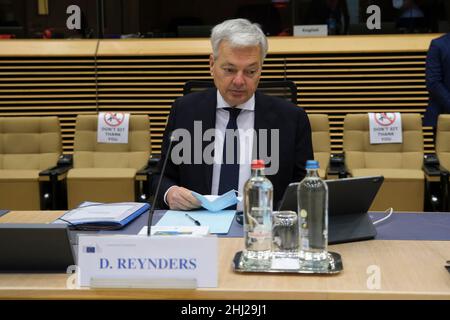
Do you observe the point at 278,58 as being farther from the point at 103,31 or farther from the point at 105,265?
the point at 105,265

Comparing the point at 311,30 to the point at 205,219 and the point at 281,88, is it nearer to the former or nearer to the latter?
the point at 281,88

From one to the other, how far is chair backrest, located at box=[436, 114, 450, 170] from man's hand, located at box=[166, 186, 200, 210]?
3.45m

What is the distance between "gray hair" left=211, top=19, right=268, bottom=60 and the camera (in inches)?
112

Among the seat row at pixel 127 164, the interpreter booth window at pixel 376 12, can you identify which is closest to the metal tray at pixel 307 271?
the seat row at pixel 127 164

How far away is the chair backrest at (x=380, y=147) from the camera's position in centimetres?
570

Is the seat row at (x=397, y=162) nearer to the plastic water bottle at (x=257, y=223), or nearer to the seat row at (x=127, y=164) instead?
the seat row at (x=127, y=164)

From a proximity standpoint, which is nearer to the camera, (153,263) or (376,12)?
(153,263)

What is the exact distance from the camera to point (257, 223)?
1.96 meters

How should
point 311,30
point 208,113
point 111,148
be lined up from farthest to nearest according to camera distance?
point 311,30 → point 111,148 → point 208,113

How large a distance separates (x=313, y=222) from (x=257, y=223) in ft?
0.57

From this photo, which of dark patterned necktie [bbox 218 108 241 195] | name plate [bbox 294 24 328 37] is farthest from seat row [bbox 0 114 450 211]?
dark patterned necktie [bbox 218 108 241 195]

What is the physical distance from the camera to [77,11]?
8047 millimetres

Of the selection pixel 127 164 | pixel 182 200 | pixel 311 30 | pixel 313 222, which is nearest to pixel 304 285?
pixel 313 222
